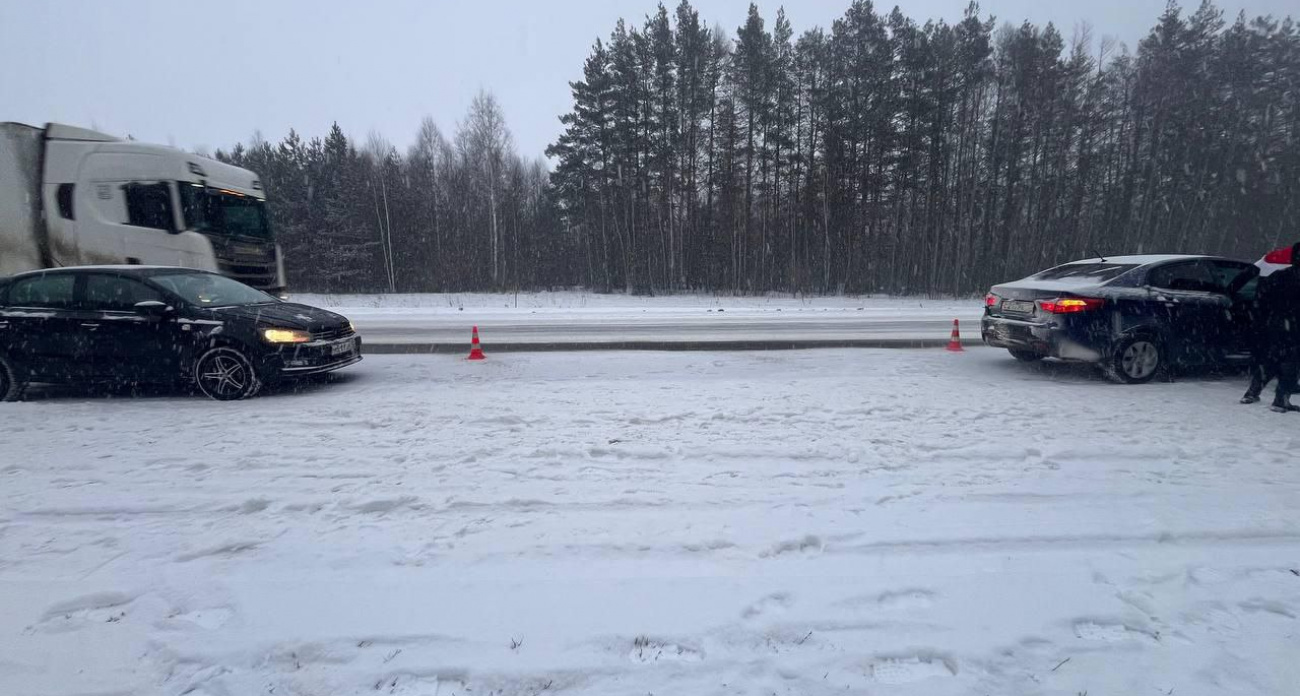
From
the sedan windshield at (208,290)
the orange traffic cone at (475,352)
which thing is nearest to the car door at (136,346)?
the sedan windshield at (208,290)

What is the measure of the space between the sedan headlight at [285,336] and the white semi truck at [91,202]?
6.18m

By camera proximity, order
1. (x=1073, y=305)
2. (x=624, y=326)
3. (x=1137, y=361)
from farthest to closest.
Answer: (x=624, y=326) → (x=1137, y=361) → (x=1073, y=305)

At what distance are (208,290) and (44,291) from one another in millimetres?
1665

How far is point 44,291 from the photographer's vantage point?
709cm

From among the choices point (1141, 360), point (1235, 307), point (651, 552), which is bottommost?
point (651, 552)

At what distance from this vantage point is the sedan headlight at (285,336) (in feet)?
23.1

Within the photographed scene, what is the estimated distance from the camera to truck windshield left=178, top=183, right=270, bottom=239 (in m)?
11.5

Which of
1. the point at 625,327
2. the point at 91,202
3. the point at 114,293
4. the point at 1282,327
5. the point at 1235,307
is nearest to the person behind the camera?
the point at 1282,327

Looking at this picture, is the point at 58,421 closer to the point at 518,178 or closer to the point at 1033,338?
the point at 1033,338

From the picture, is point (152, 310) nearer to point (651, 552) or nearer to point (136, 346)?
point (136, 346)

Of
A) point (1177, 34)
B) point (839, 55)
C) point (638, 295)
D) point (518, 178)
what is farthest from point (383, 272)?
point (1177, 34)

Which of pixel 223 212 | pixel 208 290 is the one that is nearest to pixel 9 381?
pixel 208 290

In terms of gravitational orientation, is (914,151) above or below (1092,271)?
above

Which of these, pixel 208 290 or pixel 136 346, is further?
pixel 208 290
